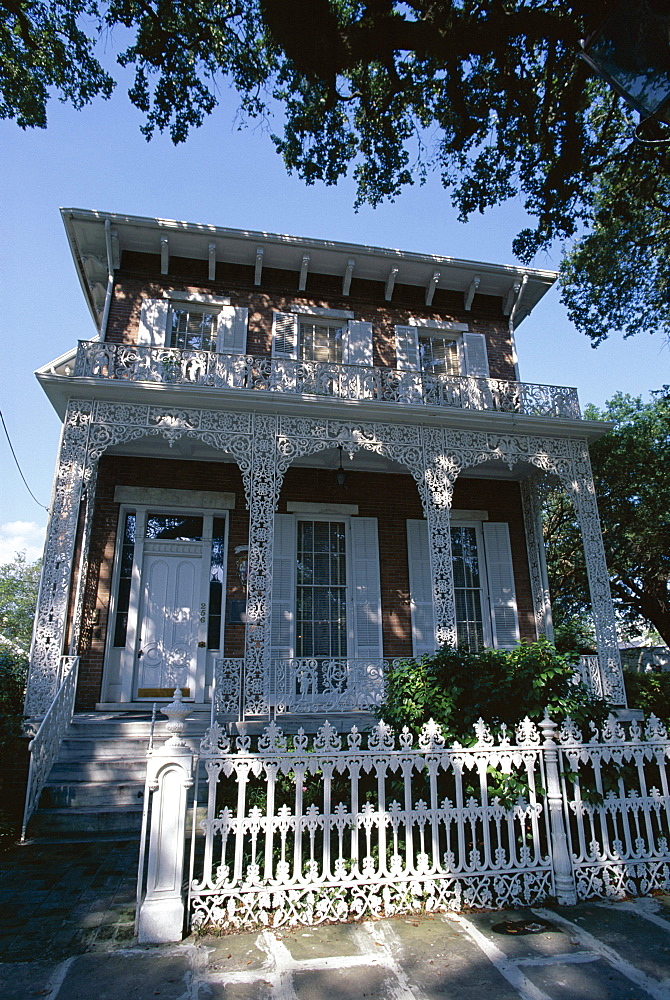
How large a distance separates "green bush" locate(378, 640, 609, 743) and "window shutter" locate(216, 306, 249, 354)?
6.87 metres

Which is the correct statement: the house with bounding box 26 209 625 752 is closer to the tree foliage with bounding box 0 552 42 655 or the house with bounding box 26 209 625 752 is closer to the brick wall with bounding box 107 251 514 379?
the brick wall with bounding box 107 251 514 379

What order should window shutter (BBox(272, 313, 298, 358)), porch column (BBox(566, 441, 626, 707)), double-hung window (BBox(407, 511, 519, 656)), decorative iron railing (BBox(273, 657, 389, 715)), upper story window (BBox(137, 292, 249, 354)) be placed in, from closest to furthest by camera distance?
decorative iron railing (BBox(273, 657, 389, 715)) → porch column (BBox(566, 441, 626, 707)) → double-hung window (BBox(407, 511, 519, 656)) → upper story window (BBox(137, 292, 249, 354)) → window shutter (BBox(272, 313, 298, 358))

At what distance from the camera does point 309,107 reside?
8625 mm

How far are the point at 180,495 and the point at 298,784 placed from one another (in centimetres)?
623

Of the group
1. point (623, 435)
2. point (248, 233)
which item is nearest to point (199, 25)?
point (248, 233)

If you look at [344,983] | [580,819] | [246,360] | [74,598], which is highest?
[246,360]

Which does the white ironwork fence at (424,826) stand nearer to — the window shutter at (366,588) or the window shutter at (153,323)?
the window shutter at (366,588)

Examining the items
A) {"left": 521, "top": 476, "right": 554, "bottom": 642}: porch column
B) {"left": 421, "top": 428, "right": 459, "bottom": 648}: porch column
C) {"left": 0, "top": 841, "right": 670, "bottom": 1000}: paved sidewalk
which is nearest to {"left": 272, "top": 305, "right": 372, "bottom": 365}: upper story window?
{"left": 421, "top": 428, "right": 459, "bottom": 648}: porch column

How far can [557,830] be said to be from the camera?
13.1 ft

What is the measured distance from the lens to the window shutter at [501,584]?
10.0 meters

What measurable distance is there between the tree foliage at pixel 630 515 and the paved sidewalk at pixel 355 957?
989 cm

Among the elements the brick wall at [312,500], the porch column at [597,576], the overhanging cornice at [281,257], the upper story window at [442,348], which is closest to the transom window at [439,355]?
the upper story window at [442,348]

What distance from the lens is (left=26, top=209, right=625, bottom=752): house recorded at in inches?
311

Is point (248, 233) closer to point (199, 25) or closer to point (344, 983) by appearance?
point (199, 25)
